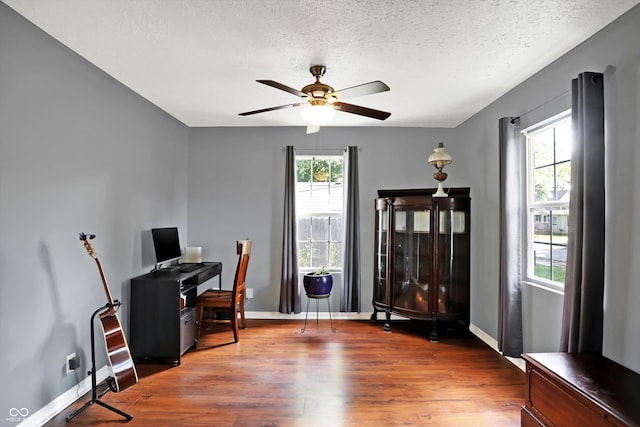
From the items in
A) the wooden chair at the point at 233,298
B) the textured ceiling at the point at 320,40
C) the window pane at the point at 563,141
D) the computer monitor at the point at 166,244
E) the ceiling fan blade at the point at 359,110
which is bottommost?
the wooden chair at the point at 233,298

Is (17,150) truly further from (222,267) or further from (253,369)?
(222,267)

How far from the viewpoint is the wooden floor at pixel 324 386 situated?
2.37 metres

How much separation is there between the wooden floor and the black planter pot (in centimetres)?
51

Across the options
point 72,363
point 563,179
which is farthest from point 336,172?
point 72,363

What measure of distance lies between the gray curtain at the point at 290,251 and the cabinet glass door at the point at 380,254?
3.37ft

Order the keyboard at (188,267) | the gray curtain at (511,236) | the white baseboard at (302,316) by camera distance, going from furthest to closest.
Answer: the white baseboard at (302,316) < the keyboard at (188,267) < the gray curtain at (511,236)

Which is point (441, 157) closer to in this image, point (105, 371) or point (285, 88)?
point (285, 88)

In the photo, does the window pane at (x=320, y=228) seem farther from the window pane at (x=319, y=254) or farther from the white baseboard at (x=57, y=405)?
the white baseboard at (x=57, y=405)

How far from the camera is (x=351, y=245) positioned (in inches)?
180

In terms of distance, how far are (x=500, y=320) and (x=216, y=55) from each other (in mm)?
3361

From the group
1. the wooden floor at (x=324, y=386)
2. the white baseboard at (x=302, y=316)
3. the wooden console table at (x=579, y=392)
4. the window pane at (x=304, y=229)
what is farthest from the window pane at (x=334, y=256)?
the wooden console table at (x=579, y=392)

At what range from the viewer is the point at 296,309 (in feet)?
15.0

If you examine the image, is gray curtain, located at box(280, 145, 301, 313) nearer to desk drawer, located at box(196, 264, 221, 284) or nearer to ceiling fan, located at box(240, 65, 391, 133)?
desk drawer, located at box(196, 264, 221, 284)

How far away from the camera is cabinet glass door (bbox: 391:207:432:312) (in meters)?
4.02
